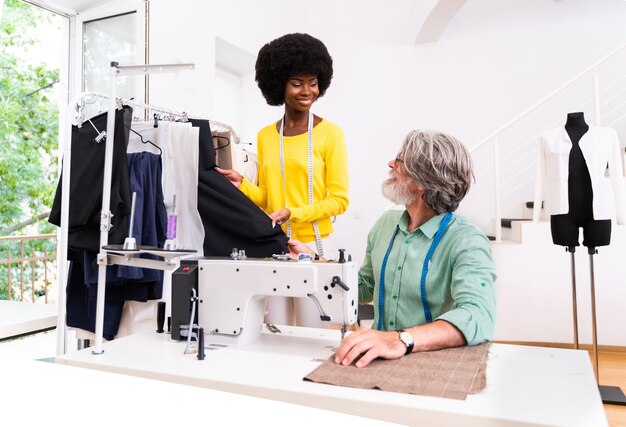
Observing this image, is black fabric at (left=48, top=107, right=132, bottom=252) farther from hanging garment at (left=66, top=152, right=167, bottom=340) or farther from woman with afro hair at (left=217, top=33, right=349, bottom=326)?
woman with afro hair at (left=217, top=33, right=349, bottom=326)

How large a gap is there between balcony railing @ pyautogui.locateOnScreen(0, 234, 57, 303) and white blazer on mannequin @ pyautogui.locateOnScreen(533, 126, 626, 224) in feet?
10.1

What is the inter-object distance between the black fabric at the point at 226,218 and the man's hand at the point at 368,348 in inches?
29.8

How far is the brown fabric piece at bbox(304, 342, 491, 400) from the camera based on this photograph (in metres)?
0.90

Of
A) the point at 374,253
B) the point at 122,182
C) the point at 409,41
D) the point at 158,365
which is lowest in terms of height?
the point at 158,365

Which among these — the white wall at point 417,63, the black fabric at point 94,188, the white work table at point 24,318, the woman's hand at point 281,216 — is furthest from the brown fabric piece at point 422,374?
the white wall at point 417,63

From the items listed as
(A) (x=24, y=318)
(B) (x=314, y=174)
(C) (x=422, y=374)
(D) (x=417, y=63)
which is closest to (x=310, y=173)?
(B) (x=314, y=174)

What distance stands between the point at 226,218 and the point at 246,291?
23.2 inches

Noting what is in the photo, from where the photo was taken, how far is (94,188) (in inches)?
65.1

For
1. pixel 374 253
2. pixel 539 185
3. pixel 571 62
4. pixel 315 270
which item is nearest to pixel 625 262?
pixel 539 185

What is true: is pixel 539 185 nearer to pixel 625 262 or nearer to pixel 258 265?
pixel 625 262

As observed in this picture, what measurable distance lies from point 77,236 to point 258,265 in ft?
2.54

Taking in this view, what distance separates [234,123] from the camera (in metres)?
4.58

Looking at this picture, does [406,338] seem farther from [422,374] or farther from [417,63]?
[417,63]

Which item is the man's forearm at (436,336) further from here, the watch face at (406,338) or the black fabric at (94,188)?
the black fabric at (94,188)
